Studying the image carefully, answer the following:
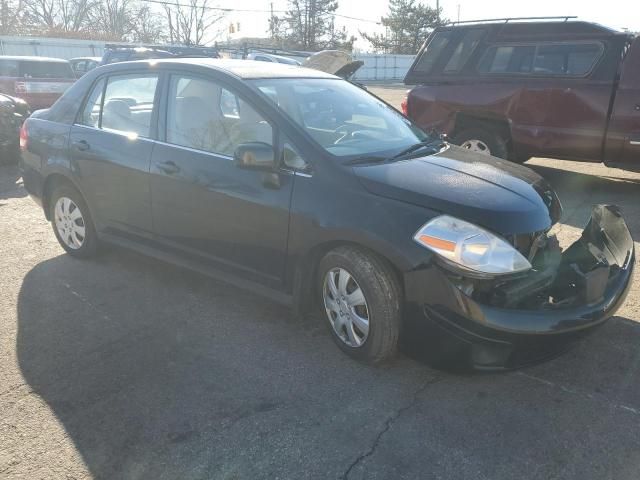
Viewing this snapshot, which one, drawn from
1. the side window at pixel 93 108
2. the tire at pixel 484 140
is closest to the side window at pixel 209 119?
the side window at pixel 93 108

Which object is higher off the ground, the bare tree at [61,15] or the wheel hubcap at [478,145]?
the bare tree at [61,15]

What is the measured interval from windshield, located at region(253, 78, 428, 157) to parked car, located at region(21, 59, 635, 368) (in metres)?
0.01

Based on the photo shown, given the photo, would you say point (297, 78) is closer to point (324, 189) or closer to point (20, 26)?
point (324, 189)

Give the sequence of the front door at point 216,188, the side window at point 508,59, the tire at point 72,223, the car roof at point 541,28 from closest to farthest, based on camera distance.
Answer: the front door at point 216,188 < the tire at point 72,223 < the car roof at point 541,28 < the side window at point 508,59

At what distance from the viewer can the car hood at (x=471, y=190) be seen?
111 inches

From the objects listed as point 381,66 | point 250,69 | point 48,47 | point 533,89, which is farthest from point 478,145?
point 381,66

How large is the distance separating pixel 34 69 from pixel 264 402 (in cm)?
1352

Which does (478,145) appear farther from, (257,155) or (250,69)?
(257,155)

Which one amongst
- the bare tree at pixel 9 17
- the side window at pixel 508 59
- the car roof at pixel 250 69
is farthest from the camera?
the bare tree at pixel 9 17

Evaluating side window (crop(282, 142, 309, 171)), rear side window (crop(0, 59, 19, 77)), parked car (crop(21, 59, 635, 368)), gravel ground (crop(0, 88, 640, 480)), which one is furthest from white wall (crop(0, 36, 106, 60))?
side window (crop(282, 142, 309, 171))

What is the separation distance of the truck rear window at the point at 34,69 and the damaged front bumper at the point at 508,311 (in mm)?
13501

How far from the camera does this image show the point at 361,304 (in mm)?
3055

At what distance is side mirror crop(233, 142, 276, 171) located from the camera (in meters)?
3.21

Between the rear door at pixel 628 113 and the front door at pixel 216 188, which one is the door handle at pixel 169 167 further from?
the rear door at pixel 628 113
